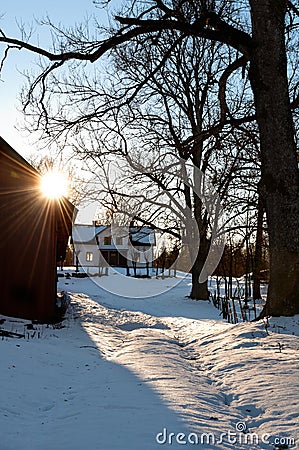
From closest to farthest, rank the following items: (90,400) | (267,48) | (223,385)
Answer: (90,400), (223,385), (267,48)

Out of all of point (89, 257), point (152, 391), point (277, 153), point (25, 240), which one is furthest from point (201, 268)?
point (89, 257)

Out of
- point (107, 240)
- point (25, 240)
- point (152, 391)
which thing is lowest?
point (152, 391)

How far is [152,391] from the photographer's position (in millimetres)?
4250

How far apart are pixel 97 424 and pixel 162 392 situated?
104cm

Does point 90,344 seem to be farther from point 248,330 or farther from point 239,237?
point 239,237

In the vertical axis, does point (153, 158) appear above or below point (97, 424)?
above

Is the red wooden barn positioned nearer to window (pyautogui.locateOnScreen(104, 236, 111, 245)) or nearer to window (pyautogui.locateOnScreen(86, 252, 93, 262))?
window (pyautogui.locateOnScreen(104, 236, 111, 245))

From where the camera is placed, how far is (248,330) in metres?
7.02

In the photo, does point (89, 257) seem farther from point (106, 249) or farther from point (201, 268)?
point (201, 268)

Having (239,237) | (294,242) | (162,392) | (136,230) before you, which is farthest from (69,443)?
(136,230)

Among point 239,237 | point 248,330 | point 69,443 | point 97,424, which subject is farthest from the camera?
point 239,237

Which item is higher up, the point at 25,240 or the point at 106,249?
the point at 106,249

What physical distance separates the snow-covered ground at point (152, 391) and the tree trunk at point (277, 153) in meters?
0.73

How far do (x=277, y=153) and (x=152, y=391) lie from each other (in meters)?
4.71
